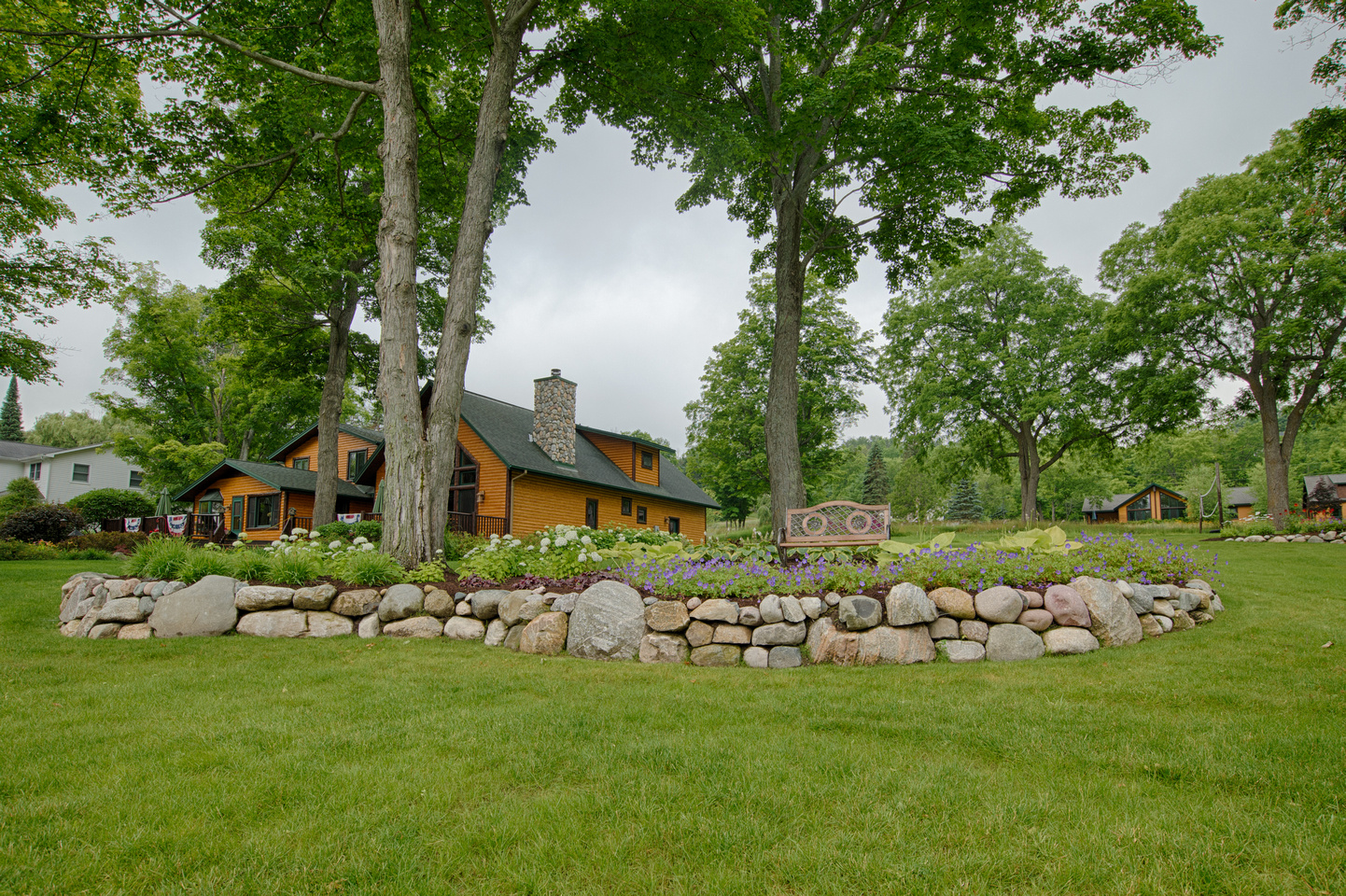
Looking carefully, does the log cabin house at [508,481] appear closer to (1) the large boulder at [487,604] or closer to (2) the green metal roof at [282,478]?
(2) the green metal roof at [282,478]

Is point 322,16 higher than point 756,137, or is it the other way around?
point 322,16

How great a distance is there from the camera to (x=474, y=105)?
467 inches

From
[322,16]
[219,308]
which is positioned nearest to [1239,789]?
[322,16]

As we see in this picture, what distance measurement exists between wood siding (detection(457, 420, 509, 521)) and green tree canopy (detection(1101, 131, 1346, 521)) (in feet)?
66.0

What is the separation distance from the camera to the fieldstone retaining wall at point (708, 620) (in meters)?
5.25

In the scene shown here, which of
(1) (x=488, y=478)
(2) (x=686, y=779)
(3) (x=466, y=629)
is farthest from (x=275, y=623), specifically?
(1) (x=488, y=478)

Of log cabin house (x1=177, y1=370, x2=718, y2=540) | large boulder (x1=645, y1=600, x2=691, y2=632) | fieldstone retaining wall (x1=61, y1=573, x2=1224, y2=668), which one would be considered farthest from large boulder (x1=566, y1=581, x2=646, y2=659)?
log cabin house (x1=177, y1=370, x2=718, y2=540)

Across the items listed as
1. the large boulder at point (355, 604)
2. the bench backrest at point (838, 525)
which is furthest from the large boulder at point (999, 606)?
the large boulder at point (355, 604)

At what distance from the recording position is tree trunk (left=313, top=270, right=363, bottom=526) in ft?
52.6

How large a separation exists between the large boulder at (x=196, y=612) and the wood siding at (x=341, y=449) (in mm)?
15435

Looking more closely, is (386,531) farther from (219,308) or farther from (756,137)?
(219,308)

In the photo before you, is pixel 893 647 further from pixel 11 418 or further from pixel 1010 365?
pixel 11 418

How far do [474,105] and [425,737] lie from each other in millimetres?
12037

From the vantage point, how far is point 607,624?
5.63 m
